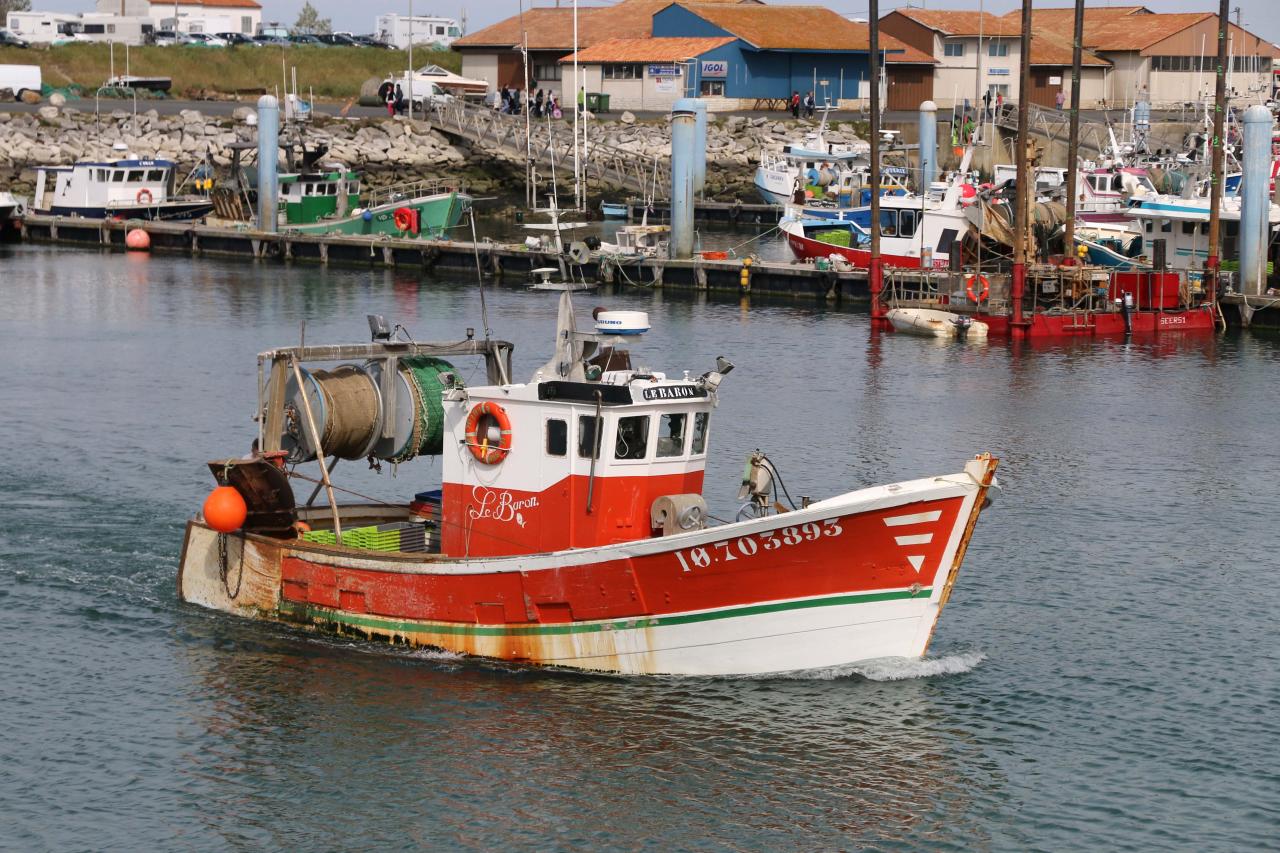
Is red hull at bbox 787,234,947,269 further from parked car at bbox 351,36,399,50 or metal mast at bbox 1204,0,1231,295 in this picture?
parked car at bbox 351,36,399,50

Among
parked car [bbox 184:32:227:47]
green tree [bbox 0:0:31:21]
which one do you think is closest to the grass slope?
parked car [bbox 184:32:227:47]

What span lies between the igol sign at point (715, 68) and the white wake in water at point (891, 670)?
79.7 metres

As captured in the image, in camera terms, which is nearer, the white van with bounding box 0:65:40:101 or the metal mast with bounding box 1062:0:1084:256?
the metal mast with bounding box 1062:0:1084:256

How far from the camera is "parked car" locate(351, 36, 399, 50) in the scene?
128m

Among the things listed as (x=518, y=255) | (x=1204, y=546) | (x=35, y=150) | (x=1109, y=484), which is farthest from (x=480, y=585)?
(x=35, y=150)

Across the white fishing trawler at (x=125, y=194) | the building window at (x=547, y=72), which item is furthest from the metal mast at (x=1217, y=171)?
the building window at (x=547, y=72)

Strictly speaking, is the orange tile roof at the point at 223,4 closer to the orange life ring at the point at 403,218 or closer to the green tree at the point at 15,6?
the green tree at the point at 15,6

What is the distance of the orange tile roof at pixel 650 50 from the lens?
319 feet

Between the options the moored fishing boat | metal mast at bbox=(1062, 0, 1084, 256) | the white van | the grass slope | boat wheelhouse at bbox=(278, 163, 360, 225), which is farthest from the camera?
the grass slope

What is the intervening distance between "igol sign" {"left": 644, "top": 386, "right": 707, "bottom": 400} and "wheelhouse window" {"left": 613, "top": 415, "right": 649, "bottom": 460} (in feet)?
0.88

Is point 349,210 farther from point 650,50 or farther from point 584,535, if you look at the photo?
point 584,535

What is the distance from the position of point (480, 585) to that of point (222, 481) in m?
4.12

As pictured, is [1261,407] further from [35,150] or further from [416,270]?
[35,150]

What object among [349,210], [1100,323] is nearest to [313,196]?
[349,210]
